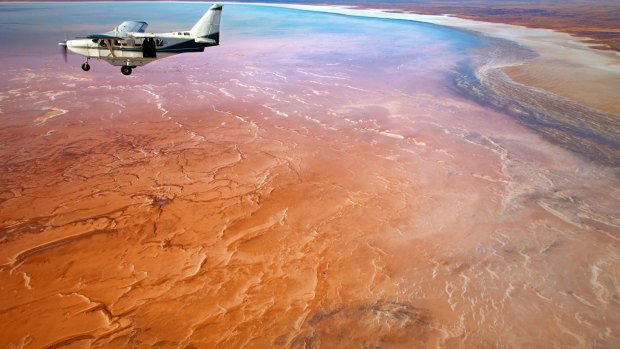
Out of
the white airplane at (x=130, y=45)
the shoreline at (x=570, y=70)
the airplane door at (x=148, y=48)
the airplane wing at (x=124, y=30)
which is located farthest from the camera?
the shoreline at (x=570, y=70)

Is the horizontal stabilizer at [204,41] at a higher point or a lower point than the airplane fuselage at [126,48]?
higher

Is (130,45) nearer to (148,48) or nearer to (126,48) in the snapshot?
(126,48)

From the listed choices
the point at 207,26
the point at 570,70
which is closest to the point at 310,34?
the point at 570,70

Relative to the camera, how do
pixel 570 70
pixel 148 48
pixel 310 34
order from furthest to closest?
pixel 310 34
pixel 570 70
pixel 148 48

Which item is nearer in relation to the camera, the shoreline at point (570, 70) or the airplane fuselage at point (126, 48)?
the airplane fuselage at point (126, 48)

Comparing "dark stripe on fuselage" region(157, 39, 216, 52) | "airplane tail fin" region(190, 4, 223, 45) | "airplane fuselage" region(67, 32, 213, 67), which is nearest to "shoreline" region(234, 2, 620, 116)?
"airplane tail fin" region(190, 4, 223, 45)

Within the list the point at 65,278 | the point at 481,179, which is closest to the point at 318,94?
the point at 481,179

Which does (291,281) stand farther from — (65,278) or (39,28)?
(39,28)

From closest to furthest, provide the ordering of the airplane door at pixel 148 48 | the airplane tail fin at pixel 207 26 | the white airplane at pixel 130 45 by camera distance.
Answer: the white airplane at pixel 130 45, the airplane door at pixel 148 48, the airplane tail fin at pixel 207 26

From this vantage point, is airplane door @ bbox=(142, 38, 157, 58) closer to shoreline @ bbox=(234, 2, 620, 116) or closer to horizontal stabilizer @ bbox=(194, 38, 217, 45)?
horizontal stabilizer @ bbox=(194, 38, 217, 45)

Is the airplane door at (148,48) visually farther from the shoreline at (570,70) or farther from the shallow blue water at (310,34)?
the shoreline at (570,70)

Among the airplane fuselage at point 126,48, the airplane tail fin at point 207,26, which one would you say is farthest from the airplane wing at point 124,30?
the airplane tail fin at point 207,26
